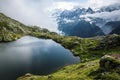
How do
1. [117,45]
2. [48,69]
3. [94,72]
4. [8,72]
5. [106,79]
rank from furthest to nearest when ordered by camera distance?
1. [117,45]
2. [48,69]
3. [8,72]
4. [94,72]
5. [106,79]

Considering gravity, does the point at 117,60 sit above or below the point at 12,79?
above

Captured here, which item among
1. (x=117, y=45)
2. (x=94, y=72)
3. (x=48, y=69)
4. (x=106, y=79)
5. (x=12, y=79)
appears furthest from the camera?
(x=117, y=45)

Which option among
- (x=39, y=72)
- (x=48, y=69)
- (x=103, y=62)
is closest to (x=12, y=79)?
(x=39, y=72)

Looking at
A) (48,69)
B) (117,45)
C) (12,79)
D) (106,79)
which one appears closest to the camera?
(106,79)

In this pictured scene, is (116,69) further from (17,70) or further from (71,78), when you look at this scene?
(17,70)

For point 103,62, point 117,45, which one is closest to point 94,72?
point 103,62

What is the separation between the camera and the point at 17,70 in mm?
140250

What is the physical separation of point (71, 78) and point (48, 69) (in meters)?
79.3

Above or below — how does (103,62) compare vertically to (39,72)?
Result: above

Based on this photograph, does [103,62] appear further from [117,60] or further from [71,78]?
[71,78]

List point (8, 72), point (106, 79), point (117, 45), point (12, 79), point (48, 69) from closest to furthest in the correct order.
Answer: point (106, 79), point (12, 79), point (8, 72), point (48, 69), point (117, 45)

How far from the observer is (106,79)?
6328 cm

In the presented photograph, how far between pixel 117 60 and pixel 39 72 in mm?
77095

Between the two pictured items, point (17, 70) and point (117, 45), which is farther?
point (117, 45)
